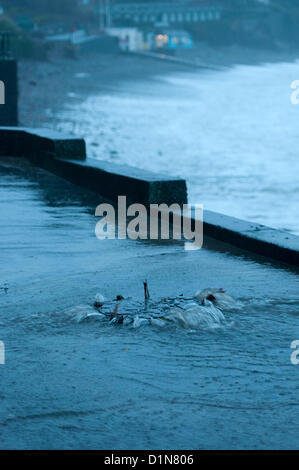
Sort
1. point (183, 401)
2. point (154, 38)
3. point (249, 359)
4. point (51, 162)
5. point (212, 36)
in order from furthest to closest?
point (212, 36) → point (154, 38) → point (51, 162) → point (249, 359) → point (183, 401)

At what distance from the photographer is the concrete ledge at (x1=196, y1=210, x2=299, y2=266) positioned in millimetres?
6273

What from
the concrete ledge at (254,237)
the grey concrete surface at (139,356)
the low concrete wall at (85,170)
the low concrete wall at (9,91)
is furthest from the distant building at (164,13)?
the grey concrete surface at (139,356)

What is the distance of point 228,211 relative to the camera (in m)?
21.9

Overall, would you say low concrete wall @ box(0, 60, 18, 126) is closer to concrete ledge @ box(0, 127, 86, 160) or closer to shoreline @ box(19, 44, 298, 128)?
concrete ledge @ box(0, 127, 86, 160)

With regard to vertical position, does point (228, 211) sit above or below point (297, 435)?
below

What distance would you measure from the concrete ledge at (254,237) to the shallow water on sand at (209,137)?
38.6 ft

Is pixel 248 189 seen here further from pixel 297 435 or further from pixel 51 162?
pixel 297 435

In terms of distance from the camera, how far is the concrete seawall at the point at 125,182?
6527 mm

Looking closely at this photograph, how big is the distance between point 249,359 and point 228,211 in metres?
17.7

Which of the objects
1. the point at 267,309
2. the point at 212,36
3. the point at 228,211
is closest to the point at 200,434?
the point at 267,309

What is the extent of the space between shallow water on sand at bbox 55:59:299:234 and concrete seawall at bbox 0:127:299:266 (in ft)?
28.8

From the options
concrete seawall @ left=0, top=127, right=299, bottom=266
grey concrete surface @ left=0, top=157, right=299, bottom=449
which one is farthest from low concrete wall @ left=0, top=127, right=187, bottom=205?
grey concrete surface @ left=0, top=157, right=299, bottom=449

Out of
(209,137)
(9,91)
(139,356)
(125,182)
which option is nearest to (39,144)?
(125,182)
